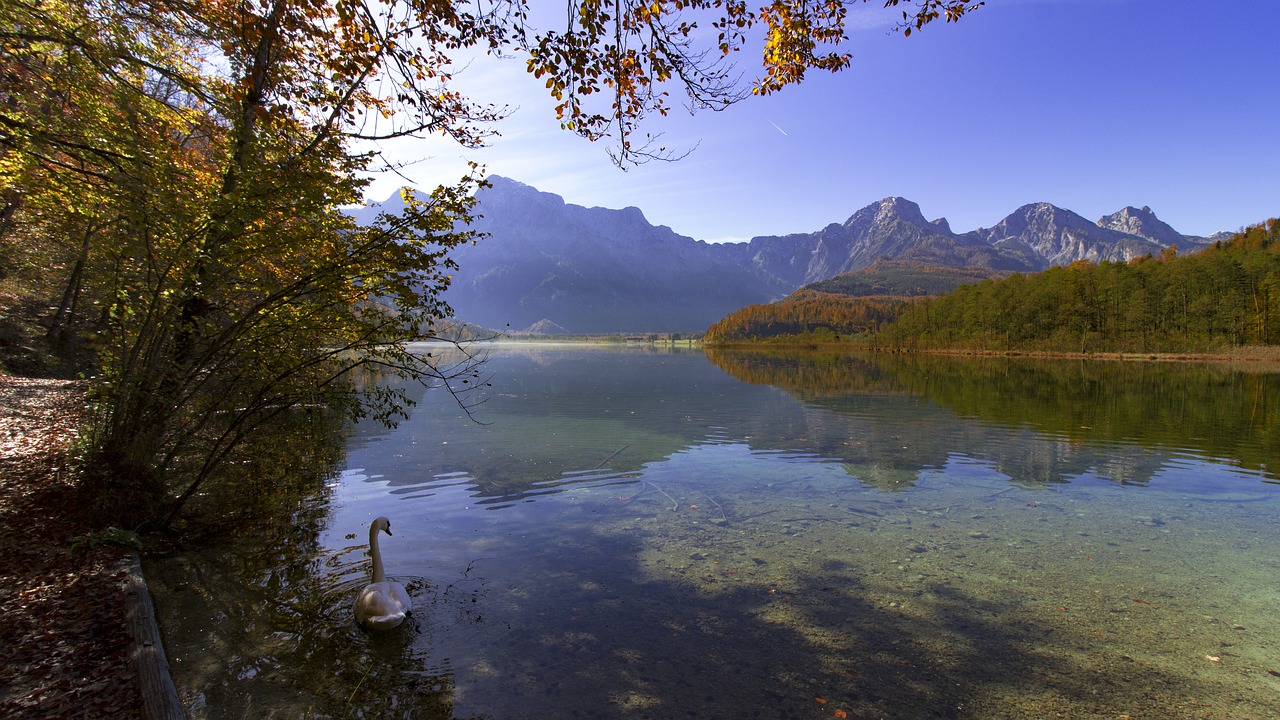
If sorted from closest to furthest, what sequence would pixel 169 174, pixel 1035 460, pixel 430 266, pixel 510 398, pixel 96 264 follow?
pixel 169 174 < pixel 430 266 < pixel 96 264 < pixel 1035 460 < pixel 510 398

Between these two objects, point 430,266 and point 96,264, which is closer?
point 430,266

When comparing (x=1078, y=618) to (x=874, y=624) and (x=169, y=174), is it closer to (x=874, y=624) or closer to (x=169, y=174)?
(x=874, y=624)

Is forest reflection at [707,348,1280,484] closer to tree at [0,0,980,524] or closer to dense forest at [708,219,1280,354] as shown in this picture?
tree at [0,0,980,524]

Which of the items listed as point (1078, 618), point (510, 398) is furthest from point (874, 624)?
point (510, 398)

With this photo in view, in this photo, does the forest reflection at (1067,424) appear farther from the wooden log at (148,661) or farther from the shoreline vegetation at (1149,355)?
the shoreline vegetation at (1149,355)

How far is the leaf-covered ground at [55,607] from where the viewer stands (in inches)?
173

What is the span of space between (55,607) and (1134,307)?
126m

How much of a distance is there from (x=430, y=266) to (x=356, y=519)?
6.27 m

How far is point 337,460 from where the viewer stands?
683 inches

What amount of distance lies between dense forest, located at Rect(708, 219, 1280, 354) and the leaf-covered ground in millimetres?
121586

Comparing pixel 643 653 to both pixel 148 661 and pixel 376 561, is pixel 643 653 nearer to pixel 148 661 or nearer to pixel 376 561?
pixel 376 561

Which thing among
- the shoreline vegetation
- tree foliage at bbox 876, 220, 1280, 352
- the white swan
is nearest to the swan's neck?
the white swan

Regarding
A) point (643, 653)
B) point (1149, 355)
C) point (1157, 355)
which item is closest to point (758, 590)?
point (643, 653)

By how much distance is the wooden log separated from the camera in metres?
4.46
